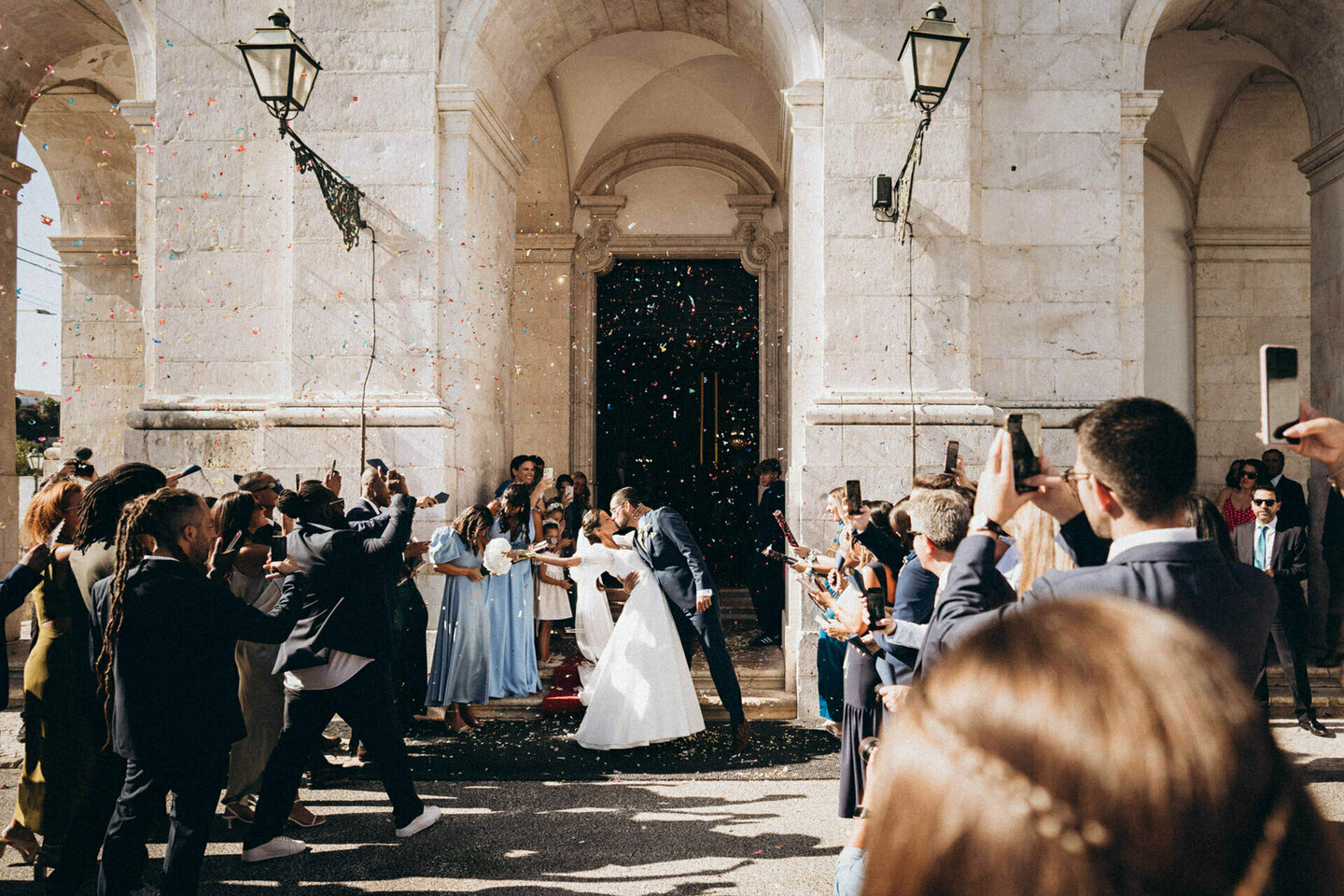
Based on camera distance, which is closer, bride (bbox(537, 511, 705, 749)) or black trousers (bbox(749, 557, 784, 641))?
bride (bbox(537, 511, 705, 749))

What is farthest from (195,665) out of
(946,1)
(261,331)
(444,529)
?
(946,1)

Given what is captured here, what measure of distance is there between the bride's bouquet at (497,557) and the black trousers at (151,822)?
3.12 metres

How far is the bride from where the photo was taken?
5902mm

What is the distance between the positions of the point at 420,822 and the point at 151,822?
1371 mm

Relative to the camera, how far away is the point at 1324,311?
8352 mm

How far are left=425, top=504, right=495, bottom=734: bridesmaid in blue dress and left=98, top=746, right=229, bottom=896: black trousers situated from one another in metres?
3.10

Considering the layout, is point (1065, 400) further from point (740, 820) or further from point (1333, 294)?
point (740, 820)

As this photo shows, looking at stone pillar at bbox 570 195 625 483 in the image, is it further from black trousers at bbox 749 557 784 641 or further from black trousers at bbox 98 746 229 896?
black trousers at bbox 98 746 229 896

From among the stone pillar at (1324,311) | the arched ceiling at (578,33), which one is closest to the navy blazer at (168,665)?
the arched ceiling at (578,33)

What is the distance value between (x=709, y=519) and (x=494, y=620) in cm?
607

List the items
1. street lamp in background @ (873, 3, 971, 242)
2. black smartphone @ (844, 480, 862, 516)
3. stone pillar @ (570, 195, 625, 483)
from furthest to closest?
stone pillar @ (570, 195, 625, 483)
street lamp in background @ (873, 3, 971, 242)
black smartphone @ (844, 480, 862, 516)

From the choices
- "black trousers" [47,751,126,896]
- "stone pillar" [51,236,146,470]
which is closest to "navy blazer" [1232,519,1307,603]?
"black trousers" [47,751,126,896]

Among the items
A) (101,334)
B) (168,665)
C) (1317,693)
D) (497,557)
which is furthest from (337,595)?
(101,334)

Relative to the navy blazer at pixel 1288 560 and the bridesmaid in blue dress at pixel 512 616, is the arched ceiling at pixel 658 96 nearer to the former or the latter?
the bridesmaid in blue dress at pixel 512 616
